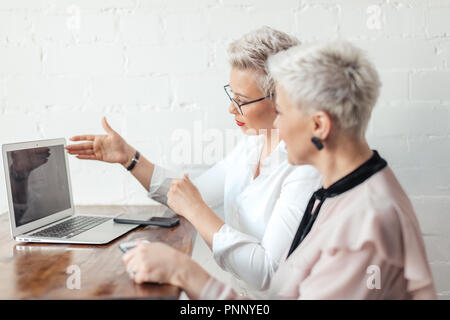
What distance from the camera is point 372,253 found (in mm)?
776

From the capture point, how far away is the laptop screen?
1.25 m

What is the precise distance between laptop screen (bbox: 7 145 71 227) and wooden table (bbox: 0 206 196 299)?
0.10 m

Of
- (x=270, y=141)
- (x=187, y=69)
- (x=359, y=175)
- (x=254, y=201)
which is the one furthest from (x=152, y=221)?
(x=359, y=175)

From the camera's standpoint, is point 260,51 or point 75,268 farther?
point 260,51

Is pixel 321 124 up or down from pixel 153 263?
up

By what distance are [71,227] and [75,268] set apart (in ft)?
1.16

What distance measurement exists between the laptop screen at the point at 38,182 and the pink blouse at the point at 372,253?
2.71ft

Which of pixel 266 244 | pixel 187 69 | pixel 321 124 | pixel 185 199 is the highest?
pixel 187 69

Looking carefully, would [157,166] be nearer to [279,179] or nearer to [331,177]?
[279,179]

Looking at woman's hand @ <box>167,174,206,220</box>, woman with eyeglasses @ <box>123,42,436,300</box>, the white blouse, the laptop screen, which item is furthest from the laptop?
woman with eyeglasses @ <box>123,42,436,300</box>

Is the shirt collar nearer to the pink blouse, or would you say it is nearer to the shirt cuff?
the pink blouse

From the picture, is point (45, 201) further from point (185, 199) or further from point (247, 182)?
point (247, 182)

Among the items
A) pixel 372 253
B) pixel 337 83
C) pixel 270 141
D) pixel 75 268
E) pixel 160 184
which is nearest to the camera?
pixel 372 253
